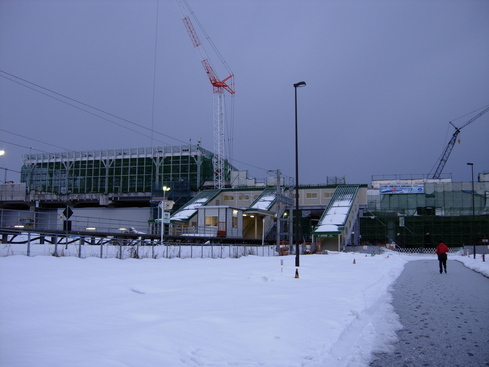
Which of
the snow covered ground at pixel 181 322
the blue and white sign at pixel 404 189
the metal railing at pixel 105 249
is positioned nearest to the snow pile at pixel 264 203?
the metal railing at pixel 105 249

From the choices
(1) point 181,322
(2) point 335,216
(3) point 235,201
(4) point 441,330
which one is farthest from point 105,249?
(3) point 235,201

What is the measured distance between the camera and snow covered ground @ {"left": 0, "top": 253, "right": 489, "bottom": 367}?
19.1 ft

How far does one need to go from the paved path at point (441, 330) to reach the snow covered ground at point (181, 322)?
323 millimetres

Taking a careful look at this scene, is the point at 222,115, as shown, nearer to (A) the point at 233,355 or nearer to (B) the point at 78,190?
(B) the point at 78,190

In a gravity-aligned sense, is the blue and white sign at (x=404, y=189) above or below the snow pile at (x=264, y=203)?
above

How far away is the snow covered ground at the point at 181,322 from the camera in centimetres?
581

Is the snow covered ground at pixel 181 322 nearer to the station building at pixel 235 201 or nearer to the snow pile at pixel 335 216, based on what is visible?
the station building at pixel 235 201

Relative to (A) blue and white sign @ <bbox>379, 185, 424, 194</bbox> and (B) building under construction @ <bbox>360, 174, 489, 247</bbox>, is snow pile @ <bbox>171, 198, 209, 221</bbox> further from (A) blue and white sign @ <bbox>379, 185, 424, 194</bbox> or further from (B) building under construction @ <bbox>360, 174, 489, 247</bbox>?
(A) blue and white sign @ <bbox>379, 185, 424, 194</bbox>

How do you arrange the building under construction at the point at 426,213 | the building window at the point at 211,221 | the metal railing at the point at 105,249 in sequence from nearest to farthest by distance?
A: the metal railing at the point at 105,249 → the building window at the point at 211,221 → the building under construction at the point at 426,213

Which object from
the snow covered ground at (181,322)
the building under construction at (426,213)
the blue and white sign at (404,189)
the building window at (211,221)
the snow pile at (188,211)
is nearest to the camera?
the snow covered ground at (181,322)

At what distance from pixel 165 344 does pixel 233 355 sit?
1.00m

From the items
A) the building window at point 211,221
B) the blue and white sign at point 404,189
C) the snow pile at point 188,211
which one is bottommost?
the building window at point 211,221

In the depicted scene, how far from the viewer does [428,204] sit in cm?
7388

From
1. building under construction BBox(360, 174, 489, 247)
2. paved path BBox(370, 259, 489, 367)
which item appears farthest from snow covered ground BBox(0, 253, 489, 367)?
building under construction BBox(360, 174, 489, 247)
